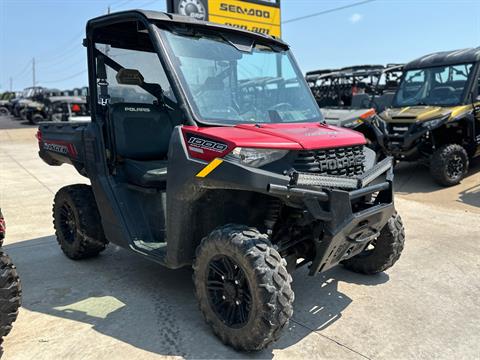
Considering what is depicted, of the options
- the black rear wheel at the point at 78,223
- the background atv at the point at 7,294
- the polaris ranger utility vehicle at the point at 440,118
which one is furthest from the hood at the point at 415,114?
the background atv at the point at 7,294

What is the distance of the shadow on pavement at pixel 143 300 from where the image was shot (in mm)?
3047

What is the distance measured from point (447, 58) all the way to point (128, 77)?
7773 millimetres

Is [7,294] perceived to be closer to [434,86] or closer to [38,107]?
[434,86]

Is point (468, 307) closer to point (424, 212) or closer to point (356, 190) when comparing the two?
point (356, 190)

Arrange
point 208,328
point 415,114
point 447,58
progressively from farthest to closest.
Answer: point 447,58 → point 415,114 → point 208,328

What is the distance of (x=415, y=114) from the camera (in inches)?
338

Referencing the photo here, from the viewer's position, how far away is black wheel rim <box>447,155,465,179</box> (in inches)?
324

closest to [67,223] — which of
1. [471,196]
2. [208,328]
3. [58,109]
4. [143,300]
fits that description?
[143,300]

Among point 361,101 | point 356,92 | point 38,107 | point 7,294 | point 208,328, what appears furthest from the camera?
point 38,107

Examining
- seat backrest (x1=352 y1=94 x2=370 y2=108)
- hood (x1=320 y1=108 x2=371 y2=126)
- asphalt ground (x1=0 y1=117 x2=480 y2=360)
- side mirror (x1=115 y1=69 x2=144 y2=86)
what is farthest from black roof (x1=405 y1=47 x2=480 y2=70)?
side mirror (x1=115 y1=69 x2=144 y2=86)

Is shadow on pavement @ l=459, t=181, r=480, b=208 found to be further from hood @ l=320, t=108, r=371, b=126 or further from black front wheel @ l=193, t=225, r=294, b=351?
black front wheel @ l=193, t=225, r=294, b=351

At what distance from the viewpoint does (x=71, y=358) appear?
282 centimetres

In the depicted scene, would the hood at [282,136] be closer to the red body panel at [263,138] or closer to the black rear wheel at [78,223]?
the red body panel at [263,138]

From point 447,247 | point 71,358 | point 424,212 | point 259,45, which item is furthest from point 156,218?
point 424,212
